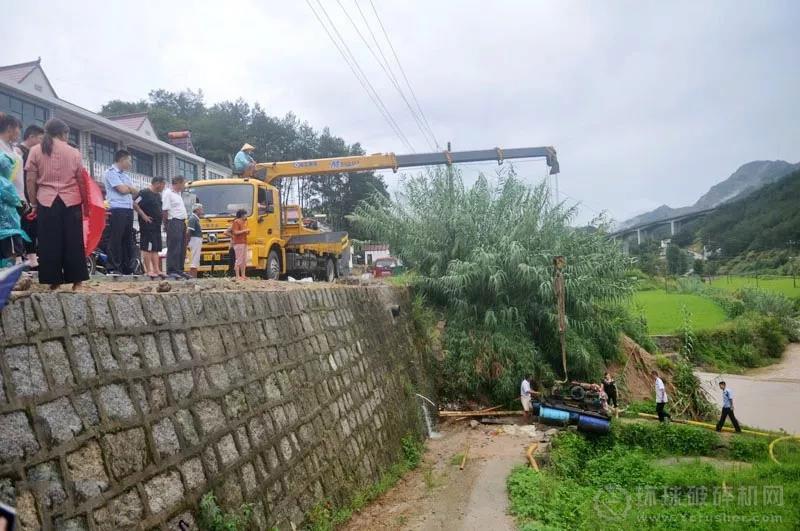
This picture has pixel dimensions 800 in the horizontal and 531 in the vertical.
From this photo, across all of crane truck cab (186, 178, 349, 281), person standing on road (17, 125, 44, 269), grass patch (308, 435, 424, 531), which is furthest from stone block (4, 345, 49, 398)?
crane truck cab (186, 178, 349, 281)

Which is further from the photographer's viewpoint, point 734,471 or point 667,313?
point 667,313

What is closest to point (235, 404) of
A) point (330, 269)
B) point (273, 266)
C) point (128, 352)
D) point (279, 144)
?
point (128, 352)

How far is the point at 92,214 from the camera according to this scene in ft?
14.9

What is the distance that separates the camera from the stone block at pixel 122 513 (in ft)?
9.63

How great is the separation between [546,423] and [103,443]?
9684 mm

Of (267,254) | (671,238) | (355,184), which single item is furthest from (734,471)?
(671,238)

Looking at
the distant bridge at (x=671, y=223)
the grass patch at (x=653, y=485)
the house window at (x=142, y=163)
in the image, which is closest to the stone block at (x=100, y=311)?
the grass patch at (x=653, y=485)

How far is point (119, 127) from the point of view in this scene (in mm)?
20422

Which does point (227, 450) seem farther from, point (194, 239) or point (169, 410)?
point (194, 239)

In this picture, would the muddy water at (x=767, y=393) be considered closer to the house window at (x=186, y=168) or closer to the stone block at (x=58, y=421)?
the stone block at (x=58, y=421)

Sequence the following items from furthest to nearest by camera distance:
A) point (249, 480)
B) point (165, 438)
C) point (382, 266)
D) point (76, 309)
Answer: point (382, 266)
point (249, 480)
point (165, 438)
point (76, 309)

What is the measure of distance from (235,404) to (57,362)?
5.85ft

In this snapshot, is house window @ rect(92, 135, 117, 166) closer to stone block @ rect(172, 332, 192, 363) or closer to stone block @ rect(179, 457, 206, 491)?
stone block @ rect(172, 332, 192, 363)

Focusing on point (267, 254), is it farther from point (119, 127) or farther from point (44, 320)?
point (119, 127)
